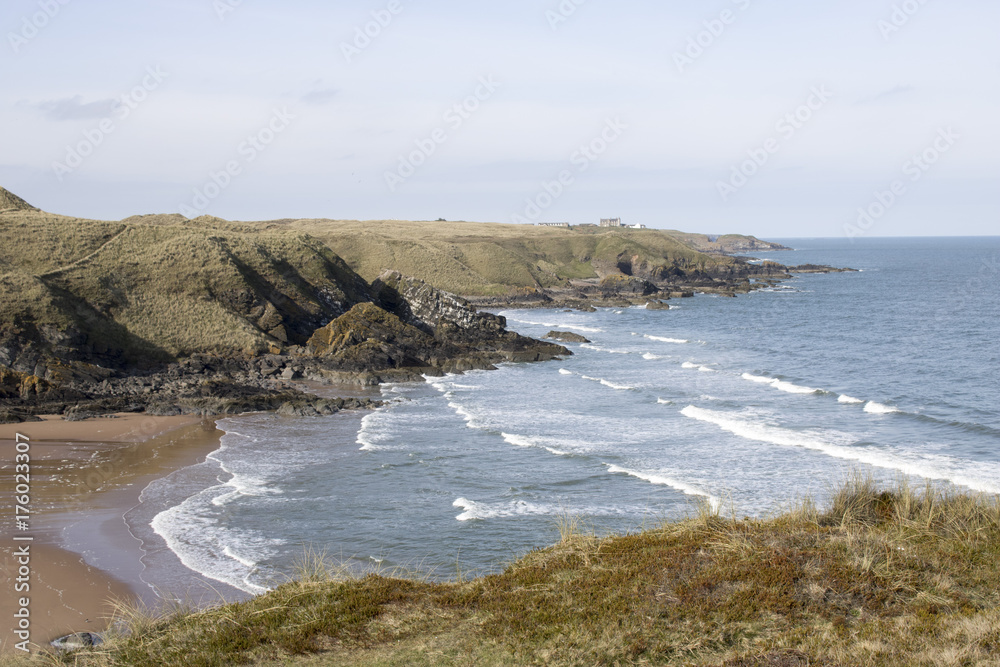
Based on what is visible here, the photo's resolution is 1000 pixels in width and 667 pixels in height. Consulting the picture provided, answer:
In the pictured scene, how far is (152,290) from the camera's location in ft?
140

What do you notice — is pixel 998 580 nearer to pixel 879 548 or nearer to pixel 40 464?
pixel 879 548

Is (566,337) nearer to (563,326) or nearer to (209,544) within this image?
(563,326)

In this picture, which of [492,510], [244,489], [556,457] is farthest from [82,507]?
[556,457]

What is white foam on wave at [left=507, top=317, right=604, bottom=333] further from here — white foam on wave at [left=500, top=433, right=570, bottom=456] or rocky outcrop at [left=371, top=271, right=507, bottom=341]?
white foam on wave at [left=500, top=433, right=570, bottom=456]

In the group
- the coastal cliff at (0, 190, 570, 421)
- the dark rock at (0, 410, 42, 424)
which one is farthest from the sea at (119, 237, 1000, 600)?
the dark rock at (0, 410, 42, 424)

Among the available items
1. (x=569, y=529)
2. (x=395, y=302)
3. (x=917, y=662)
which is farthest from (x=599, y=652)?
(x=395, y=302)

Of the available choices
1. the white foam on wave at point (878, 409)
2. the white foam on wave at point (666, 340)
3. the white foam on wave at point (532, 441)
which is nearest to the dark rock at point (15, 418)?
the white foam on wave at point (532, 441)

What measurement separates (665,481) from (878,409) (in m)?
14.4

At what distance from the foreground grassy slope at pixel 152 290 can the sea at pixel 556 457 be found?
11.2m

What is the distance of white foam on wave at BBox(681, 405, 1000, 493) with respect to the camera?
810 inches

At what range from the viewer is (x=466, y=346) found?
1870 inches

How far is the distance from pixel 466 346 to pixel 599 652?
4012cm

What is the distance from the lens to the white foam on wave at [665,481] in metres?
19.2

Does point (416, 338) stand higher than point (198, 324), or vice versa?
point (198, 324)
